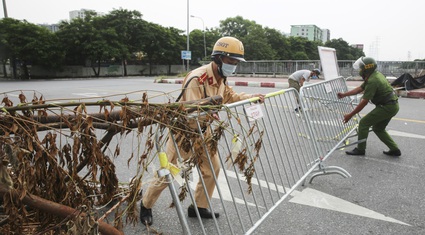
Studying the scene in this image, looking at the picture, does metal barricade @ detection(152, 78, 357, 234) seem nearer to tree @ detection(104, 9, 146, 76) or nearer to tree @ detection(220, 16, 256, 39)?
tree @ detection(104, 9, 146, 76)

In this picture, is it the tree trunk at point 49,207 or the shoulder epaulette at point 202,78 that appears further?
the shoulder epaulette at point 202,78

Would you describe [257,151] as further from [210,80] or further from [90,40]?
[90,40]

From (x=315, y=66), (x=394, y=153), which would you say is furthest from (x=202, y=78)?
(x=315, y=66)

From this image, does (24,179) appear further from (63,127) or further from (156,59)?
(156,59)

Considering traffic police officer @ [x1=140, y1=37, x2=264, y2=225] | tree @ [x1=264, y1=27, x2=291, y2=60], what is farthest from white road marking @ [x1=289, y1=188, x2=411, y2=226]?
tree @ [x1=264, y1=27, x2=291, y2=60]

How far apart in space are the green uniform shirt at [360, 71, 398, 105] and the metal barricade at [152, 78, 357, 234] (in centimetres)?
53

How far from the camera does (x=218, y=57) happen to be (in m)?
3.01

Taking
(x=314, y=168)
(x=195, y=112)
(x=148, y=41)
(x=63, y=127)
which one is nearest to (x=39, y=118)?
(x=63, y=127)

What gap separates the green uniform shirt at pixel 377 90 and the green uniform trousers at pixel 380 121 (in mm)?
108

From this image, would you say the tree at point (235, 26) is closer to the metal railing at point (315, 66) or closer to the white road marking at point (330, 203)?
the metal railing at point (315, 66)

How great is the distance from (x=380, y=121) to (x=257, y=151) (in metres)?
3.51

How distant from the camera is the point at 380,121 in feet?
15.8

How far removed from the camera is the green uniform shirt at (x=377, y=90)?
4.60 meters

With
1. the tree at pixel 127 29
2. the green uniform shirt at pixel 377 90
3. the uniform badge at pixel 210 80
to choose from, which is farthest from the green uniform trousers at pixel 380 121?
the tree at pixel 127 29
